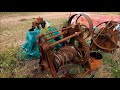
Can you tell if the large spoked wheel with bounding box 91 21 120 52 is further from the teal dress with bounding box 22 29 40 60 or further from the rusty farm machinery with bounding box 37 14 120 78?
the teal dress with bounding box 22 29 40 60

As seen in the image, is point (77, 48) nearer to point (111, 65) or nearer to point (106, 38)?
point (111, 65)

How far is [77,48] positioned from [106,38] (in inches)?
69.4

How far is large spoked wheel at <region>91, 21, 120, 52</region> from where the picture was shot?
6992 millimetres

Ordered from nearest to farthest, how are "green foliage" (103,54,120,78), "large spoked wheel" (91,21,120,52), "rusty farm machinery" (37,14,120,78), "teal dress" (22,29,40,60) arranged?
1. "rusty farm machinery" (37,14,120,78)
2. "green foliage" (103,54,120,78)
3. "teal dress" (22,29,40,60)
4. "large spoked wheel" (91,21,120,52)

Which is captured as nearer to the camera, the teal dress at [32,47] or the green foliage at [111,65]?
the green foliage at [111,65]

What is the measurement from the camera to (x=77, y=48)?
5805 mm

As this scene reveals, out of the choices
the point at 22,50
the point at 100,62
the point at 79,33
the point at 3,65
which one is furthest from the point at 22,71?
the point at 100,62

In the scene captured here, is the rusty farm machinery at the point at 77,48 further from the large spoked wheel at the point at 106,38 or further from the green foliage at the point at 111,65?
the green foliage at the point at 111,65

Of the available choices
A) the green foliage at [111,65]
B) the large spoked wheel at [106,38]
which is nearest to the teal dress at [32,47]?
the large spoked wheel at [106,38]

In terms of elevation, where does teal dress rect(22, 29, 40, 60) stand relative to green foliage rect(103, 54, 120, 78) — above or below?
above

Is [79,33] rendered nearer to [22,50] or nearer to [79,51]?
[79,51]

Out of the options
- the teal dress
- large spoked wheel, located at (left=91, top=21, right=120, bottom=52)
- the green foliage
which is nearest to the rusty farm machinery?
large spoked wheel, located at (left=91, top=21, right=120, bottom=52)

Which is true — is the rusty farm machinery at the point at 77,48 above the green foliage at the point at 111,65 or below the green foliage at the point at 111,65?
above

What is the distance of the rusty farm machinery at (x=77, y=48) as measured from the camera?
15.9 feet
